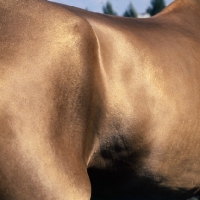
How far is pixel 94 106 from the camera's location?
1902mm

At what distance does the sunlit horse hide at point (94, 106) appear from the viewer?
1.71m

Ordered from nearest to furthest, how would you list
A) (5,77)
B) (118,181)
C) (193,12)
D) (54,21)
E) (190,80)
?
(5,77) → (54,21) → (118,181) → (190,80) → (193,12)

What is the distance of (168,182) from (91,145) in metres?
0.40

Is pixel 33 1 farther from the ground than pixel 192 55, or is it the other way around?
pixel 33 1

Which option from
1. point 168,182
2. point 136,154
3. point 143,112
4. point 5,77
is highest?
point 5,77

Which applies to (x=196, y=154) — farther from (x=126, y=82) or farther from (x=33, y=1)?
(x=33, y=1)

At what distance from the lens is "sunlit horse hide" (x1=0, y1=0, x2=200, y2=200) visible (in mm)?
1708

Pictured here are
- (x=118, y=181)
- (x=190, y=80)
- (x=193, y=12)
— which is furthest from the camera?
(x=193, y=12)

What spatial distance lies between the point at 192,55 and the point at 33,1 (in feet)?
2.35

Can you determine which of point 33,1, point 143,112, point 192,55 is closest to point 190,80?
point 192,55

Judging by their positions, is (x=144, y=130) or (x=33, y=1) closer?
(x=33, y=1)

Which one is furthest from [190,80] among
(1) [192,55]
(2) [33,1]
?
(2) [33,1]

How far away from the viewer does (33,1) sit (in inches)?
74.4

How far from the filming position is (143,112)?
2016 millimetres
